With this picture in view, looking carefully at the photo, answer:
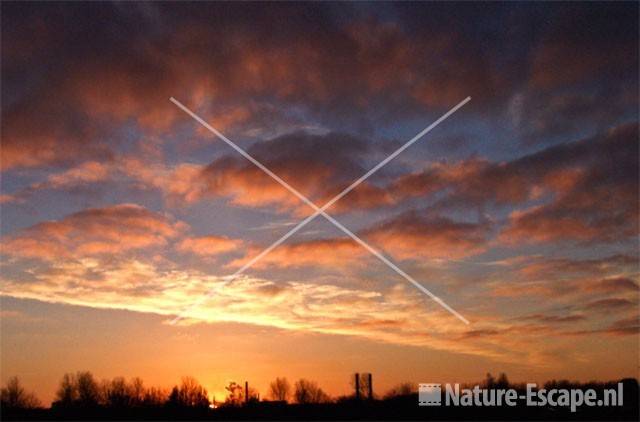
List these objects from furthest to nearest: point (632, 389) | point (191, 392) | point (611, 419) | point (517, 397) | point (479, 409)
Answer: point (191, 392)
point (632, 389)
point (517, 397)
point (479, 409)
point (611, 419)

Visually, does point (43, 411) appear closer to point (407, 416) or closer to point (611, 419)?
point (407, 416)

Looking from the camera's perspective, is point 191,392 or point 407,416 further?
point 191,392

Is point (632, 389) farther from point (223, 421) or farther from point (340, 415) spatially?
point (223, 421)

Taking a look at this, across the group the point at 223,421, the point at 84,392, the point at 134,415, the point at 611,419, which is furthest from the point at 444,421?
the point at 84,392

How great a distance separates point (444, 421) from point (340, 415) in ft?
27.6

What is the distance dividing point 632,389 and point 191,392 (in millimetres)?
62307

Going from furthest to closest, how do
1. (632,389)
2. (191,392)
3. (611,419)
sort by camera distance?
(191,392)
(632,389)
(611,419)

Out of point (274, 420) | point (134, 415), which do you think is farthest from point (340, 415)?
point (134, 415)

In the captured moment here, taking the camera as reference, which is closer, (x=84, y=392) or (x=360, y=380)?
(x=360, y=380)

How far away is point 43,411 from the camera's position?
169 feet

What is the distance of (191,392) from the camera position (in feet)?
349

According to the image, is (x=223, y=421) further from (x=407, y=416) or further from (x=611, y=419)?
(x=611, y=419)

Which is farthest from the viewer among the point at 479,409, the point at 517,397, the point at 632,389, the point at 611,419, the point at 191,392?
the point at 191,392

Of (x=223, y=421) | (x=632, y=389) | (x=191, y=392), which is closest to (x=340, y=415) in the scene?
(x=223, y=421)
